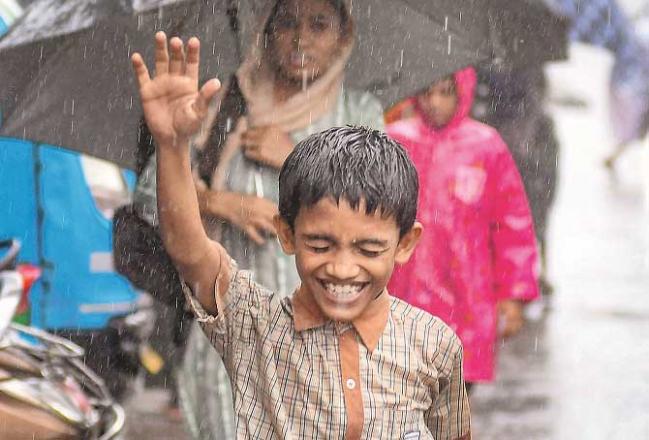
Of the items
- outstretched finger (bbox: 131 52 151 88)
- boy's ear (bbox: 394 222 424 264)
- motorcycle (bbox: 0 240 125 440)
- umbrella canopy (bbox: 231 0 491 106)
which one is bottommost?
motorcycle (bbox: 0 240 125 440)

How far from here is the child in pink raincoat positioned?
387 centimetres

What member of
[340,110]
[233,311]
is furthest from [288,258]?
[233,311]

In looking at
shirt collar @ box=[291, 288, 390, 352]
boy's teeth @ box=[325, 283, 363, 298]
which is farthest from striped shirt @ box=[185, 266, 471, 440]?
boy's teeth @ box=[325, 283, 363, 298]

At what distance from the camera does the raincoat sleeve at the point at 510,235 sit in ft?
12.8

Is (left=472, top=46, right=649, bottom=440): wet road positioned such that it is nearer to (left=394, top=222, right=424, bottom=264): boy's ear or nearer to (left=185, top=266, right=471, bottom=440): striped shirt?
(left=185, top=266, right=471, bottom=440): striped shirt

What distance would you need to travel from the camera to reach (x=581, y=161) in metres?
3.94

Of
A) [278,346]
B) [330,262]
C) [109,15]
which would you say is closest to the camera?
[330,262]

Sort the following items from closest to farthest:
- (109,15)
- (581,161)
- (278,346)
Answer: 1. (278,346)
2. (109,15)
3. (581,161)

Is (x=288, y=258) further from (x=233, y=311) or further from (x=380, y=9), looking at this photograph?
(x=233, y=311)

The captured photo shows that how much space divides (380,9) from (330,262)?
1.85 m

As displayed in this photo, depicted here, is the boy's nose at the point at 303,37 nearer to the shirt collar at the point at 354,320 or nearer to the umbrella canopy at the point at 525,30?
the umbrella canopy at the point at 525,30

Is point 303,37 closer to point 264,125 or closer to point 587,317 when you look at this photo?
point 264,125

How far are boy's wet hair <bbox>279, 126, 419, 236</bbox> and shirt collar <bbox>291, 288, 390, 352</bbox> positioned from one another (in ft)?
0.62

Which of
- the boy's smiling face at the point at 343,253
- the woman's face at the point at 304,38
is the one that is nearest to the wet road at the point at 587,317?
the woman's face at the point at 304,38
